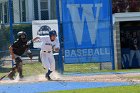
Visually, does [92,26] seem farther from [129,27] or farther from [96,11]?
[129,27]

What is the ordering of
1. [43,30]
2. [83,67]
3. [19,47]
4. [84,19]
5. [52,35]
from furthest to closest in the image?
[43,30] → [83,67] → [84,19] → [19,47] → [52,35]

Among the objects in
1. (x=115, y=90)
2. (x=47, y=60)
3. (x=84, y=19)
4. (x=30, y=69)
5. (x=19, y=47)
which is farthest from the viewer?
(x=30, y=69)

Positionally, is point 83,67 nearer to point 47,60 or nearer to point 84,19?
point 84,19

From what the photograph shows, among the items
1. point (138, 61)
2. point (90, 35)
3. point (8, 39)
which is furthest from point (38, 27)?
point (138, 61)

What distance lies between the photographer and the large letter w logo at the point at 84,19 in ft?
75.8

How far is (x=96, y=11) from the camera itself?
2325 centimetres

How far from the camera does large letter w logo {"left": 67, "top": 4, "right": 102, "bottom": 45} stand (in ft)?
75.8

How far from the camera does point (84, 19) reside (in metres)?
23.2

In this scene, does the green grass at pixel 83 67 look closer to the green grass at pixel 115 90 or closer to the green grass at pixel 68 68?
the green grass at pixel 68 68

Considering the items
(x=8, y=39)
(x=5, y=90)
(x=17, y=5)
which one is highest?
(x=17, y=5)

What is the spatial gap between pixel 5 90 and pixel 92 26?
937 centimetres

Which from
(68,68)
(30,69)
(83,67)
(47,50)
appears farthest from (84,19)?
(47,50)

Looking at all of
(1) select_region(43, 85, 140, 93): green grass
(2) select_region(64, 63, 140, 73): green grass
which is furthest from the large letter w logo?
(1) select_region(43, 85, 140, 93): green grass

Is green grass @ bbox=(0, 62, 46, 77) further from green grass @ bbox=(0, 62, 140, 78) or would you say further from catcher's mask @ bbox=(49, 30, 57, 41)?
catcher's mask @ bbox=(49, 30, 57, 41)
